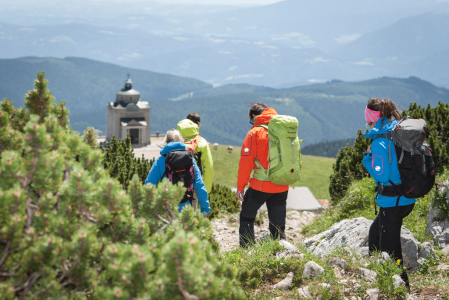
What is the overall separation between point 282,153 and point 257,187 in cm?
67

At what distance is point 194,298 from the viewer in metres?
1.98

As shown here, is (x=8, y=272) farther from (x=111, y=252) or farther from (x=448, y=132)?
(x=448, y=132)

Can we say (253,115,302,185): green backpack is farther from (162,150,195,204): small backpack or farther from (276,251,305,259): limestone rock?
(162,150,195,204): small backpack

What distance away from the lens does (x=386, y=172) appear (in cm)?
414

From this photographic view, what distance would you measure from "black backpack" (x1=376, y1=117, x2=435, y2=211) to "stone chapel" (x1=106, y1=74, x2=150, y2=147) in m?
67.9

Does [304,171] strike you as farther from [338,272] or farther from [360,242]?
[338,272]

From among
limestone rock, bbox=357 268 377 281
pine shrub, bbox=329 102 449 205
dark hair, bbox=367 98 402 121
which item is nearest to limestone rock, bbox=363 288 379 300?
limestone rock, bbox=357 268 377 281

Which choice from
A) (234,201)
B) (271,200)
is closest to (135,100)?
(234,201)

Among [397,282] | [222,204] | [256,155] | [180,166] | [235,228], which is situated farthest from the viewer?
[222,204]

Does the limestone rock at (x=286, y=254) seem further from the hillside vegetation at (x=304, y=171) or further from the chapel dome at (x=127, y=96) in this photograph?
the chapel dome at (x=127, y=96)

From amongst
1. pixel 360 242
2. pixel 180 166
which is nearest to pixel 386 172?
pixel 360 242

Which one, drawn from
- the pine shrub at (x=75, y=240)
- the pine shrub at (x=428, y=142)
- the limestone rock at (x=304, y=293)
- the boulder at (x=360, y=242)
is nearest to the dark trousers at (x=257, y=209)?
the boulder at (x=360, y=242)

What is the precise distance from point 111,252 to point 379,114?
144 inches

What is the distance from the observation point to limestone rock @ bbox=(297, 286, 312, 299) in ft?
12.5
